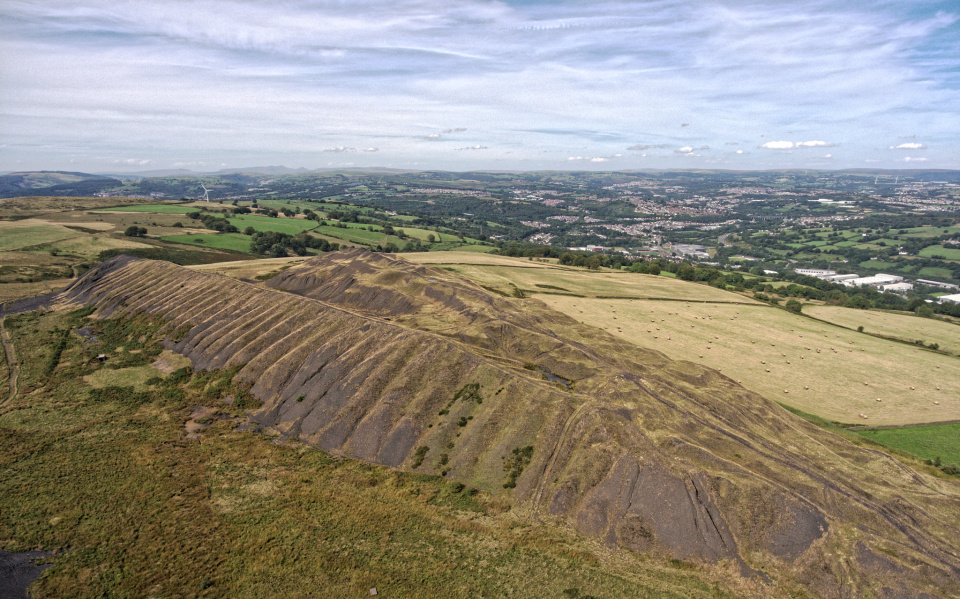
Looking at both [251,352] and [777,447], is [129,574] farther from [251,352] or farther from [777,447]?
[777,447]

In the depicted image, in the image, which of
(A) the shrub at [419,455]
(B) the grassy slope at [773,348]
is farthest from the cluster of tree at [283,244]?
(A) the shrub at [419,455]

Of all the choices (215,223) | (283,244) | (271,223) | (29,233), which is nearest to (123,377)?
(283,244)

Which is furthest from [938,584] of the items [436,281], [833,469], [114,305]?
[114,305]

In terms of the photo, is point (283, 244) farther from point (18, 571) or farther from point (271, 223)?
point (18, 571)

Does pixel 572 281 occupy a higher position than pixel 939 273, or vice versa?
pixel 572 281

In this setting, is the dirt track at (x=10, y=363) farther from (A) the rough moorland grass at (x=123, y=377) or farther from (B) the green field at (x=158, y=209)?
(B) the green field at (x=158, y=209)

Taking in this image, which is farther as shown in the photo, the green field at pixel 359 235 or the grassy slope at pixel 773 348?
the green field at pixel 359 235

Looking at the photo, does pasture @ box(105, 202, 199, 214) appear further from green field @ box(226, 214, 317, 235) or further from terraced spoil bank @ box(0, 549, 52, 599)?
terraced spoil bank @ box(0, 549, 52, 599)
